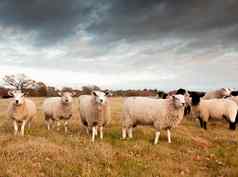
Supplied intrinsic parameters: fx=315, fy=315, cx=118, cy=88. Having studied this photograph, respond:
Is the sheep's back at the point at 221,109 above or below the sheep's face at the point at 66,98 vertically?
below

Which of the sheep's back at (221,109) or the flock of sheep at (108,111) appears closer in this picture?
the flock of sheep at (108,111)

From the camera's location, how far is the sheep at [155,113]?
14.4 metres

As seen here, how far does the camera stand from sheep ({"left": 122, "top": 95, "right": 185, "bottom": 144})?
47.2ft

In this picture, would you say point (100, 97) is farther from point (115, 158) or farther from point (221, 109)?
point (221, 109)

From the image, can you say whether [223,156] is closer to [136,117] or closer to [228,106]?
[136,117]

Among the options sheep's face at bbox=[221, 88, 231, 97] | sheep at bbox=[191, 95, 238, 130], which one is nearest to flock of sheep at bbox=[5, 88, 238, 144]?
sheep at bbox=[191, 95, 238, 130]

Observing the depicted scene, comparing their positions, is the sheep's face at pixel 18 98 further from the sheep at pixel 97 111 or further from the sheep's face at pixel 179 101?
the sheep's face at pixel 179 101

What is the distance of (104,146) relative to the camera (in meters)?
12.2

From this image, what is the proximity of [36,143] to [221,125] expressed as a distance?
14.5 meters

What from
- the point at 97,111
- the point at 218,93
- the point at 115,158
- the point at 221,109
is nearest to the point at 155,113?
the point at 97,111

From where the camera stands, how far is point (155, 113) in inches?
571

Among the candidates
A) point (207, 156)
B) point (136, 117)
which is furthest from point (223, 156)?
point (136, 117)

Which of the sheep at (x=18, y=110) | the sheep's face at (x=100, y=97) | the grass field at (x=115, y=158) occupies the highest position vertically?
the sheep's face at (x=100, y=97)

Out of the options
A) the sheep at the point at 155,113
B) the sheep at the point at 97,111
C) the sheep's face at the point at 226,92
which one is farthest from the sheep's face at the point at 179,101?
the sheep's face at the point at 226,92
